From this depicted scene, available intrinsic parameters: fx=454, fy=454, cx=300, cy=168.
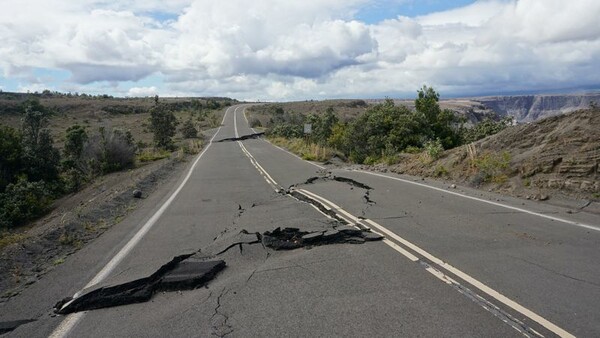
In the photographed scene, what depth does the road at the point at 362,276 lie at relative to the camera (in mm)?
4375

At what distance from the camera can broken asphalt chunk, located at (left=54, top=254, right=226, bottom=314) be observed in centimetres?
523

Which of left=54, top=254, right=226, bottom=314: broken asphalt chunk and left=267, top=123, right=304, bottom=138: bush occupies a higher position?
left=54, top=254, right=226, bottom=314: broken asphalt chunk

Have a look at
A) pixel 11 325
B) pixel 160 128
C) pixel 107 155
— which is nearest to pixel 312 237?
pixel 11 325

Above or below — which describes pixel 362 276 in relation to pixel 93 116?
above

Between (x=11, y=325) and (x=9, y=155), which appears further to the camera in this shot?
(x=9, y=155)

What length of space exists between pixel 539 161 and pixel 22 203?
18500 millimetres

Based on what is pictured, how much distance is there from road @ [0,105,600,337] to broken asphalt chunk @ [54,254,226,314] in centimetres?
13

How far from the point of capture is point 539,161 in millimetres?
11672

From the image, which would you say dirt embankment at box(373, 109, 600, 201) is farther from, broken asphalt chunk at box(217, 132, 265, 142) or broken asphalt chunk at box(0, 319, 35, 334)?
broken asphalt chunk at box(217, 132, 265, 142)

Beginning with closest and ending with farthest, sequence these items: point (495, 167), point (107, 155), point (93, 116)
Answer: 1. point (495, 167)
2. point (107, 155)
3. point (93, 116)

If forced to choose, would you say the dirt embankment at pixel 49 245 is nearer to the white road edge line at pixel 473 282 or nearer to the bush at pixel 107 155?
the white road edge line at pixel 473 282

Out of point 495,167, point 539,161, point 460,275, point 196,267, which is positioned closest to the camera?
point 460,275

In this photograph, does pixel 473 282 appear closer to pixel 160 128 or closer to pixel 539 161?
pixel 539 161

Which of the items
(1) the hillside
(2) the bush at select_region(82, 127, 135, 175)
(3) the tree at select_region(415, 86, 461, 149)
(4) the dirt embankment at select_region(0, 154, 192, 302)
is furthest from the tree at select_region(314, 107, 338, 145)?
(1) the hillside
